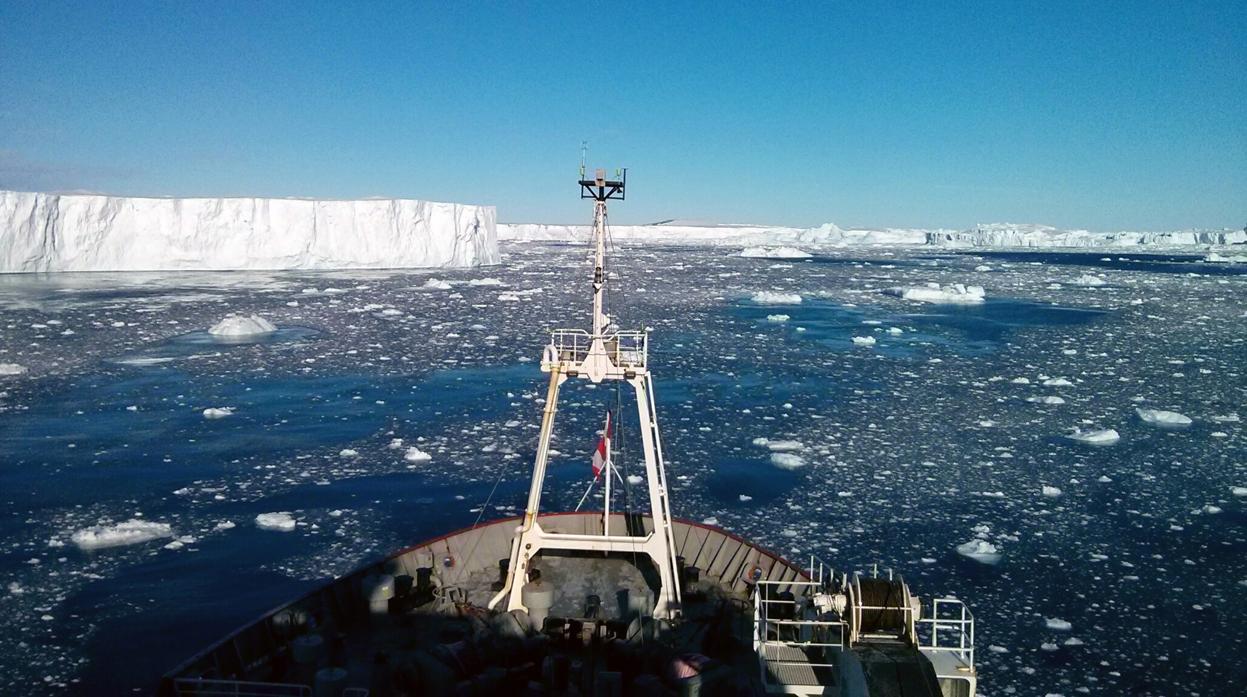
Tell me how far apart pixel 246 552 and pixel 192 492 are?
2.90 metres

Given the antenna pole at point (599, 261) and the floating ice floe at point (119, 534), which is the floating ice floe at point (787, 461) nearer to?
the antenna pole at point (599, 261)

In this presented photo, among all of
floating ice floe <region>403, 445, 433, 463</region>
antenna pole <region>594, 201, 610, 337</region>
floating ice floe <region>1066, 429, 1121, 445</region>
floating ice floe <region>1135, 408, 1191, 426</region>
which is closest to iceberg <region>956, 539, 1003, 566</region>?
floating ice floe <region>1066, 429, 1121, 445</region>

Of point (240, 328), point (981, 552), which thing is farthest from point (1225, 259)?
point (240, 328)

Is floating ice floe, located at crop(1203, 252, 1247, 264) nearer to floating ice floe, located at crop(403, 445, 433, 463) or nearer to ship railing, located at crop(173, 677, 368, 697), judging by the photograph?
floating ice floe, located at crop(403, 445, 433, 463)

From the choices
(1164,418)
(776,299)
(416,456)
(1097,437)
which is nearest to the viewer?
(416,456)

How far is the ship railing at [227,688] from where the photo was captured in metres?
5.57

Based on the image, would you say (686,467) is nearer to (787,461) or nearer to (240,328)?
(787,461)

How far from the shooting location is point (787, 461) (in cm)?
1494

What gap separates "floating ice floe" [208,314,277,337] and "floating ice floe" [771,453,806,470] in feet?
68.6

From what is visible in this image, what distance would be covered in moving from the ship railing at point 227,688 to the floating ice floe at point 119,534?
6491 mm

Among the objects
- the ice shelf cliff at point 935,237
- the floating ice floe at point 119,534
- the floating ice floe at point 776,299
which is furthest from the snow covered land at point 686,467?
the ice shelf cliff at point 935,237

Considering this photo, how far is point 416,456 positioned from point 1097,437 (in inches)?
534

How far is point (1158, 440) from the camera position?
1633cm

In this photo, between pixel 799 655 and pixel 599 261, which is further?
pixel 599 261
